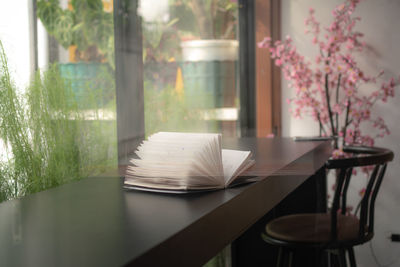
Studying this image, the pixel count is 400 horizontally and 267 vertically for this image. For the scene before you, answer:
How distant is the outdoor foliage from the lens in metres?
2.95

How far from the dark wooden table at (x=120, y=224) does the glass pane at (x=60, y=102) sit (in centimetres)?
8

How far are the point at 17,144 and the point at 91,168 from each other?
27 centimetres

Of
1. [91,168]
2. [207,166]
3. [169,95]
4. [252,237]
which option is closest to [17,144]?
[91,168]

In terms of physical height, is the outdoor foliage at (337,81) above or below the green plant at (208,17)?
below

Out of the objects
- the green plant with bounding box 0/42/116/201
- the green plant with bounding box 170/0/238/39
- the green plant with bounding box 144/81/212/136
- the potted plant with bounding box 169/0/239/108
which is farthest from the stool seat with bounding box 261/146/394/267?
the green plant with bounding box 170/0/238/39

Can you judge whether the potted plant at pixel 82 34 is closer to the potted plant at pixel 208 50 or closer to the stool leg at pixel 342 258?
the potted plant at pixel 208 50

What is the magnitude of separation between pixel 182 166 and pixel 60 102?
0.36 m

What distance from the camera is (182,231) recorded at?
65cm

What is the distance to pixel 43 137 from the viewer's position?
1009mm

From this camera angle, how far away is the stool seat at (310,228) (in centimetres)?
165

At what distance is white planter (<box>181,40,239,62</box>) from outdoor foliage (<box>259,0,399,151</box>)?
1.17 ft

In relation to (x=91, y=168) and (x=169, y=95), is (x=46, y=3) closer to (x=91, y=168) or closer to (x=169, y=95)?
(x=91, y=168)

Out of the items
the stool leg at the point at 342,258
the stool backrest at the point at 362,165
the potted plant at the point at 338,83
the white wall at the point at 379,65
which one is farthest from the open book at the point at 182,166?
the potted plant at the point at 338,83

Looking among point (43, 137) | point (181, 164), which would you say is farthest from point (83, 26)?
point (181, 164)
